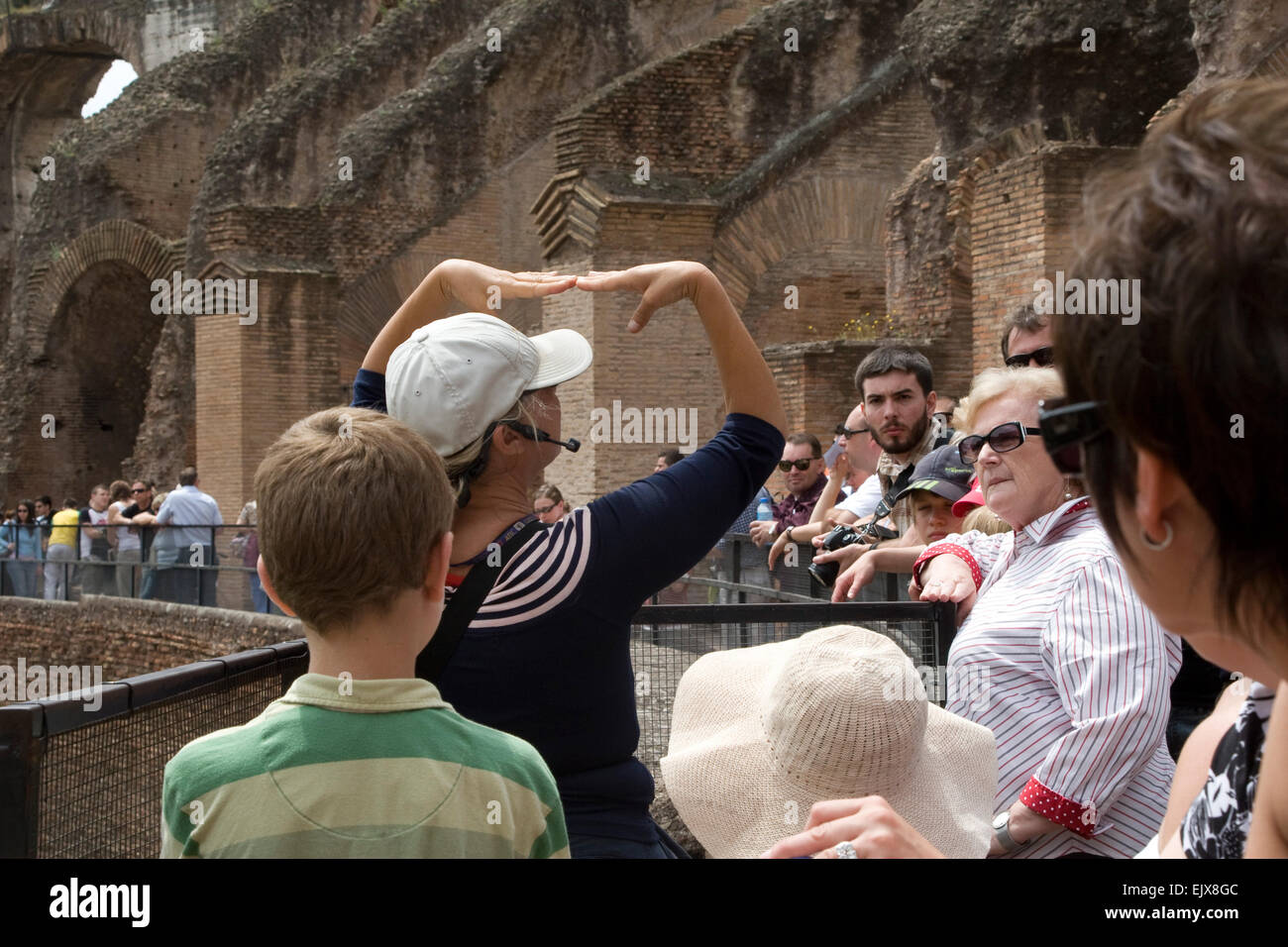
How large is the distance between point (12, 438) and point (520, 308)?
37.8ft

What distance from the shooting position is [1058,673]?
8.39 ft

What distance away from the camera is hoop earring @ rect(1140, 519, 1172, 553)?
3.62ft

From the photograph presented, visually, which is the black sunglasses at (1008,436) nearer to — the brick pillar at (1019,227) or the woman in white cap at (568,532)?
the woman in white cap at (568,532)

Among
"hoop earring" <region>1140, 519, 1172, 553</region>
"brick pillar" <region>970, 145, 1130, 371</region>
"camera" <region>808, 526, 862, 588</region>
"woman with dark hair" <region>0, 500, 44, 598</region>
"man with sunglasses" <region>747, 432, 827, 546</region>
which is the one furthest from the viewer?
"woman with dark hair" <region>0, 500, 44, 598</region>

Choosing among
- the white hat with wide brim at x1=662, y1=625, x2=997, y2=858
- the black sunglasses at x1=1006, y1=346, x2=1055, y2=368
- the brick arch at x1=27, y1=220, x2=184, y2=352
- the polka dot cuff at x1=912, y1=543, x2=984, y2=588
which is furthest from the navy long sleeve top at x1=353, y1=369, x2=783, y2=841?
the brick arch at x1=27, y1=220, x2=184, y2=352

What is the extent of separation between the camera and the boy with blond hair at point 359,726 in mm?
1643

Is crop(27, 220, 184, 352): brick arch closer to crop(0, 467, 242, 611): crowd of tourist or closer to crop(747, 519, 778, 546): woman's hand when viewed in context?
crop(0, 467, 242, 611): crowd of tourist

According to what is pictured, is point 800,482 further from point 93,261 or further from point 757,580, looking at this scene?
point 93,261

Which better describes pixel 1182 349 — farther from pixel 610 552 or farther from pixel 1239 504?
pixel 610 552

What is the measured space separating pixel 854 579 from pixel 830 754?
153 cm

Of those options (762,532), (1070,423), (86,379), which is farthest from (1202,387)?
(86,379)

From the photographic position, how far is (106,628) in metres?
15.8

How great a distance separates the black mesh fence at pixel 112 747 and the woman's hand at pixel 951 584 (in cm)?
147

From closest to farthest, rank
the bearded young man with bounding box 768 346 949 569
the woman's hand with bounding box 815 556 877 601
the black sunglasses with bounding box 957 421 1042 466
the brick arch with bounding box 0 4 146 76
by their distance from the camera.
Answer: the black sunglasses with bounding box 957 421 1042 466
the woman's hand with bounding box 815 556 877 601
the bearded young man with bounding box 768 346 949 569
the brick arch with bounding box 0 4 146 76
